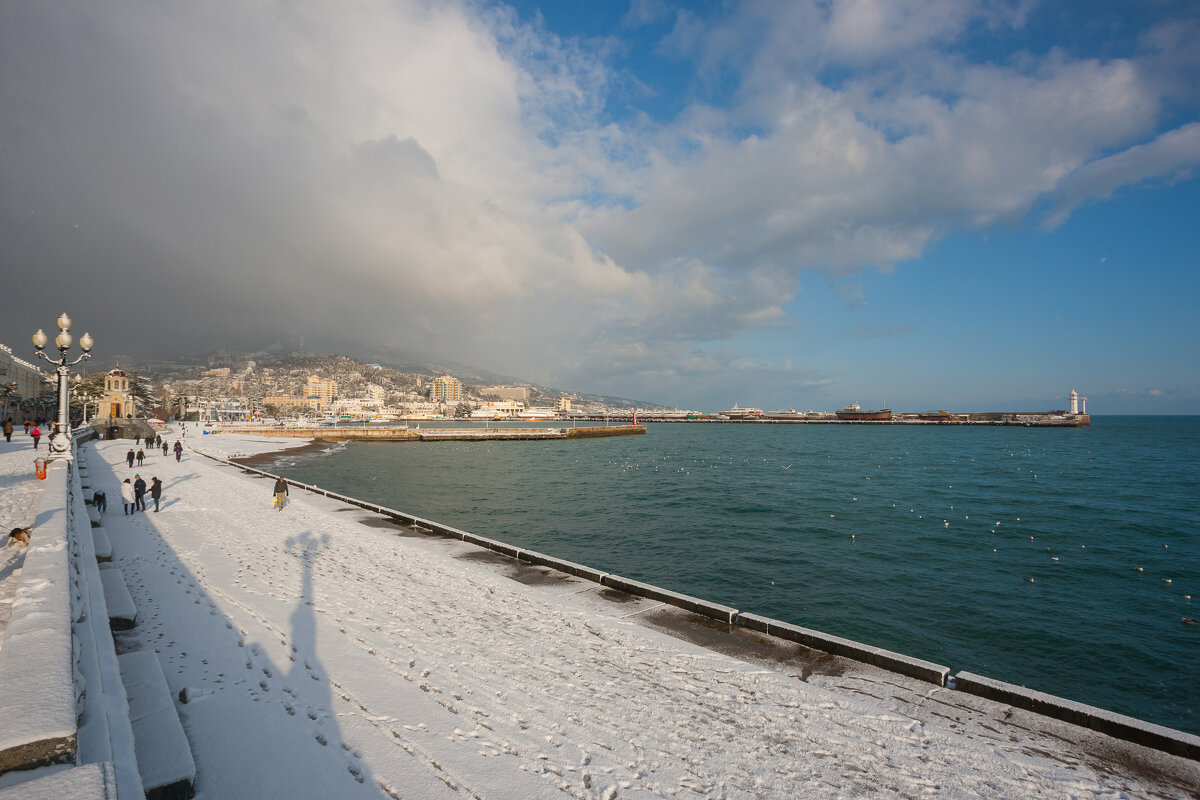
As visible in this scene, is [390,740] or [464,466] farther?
[464,466]

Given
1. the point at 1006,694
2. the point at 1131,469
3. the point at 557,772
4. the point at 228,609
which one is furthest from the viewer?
the point at 1131,469

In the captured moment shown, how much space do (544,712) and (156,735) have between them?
3.38 metres

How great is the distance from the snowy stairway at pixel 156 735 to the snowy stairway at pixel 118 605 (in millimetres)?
1745

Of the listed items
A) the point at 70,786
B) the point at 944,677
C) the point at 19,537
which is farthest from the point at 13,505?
the point at 944,677

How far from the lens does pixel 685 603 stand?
895 centimetres

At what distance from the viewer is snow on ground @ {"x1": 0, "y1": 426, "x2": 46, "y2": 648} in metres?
6.58

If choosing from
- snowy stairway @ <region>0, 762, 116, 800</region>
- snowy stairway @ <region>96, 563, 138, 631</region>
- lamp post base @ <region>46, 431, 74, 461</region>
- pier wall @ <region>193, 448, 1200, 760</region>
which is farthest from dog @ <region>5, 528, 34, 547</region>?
lamp post base @ <region>46, 431, 74, 461</region>

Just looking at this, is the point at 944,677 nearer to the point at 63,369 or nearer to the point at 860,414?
the point at 63,369

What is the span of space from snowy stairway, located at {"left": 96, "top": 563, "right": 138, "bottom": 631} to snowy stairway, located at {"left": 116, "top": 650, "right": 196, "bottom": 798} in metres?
1.75

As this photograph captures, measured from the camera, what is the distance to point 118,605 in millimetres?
7535

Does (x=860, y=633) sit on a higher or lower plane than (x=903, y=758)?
lower

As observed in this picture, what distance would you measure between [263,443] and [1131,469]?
269ft

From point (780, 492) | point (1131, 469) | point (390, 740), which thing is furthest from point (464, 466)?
point (1131, 469)

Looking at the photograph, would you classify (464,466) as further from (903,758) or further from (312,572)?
(903,758)
